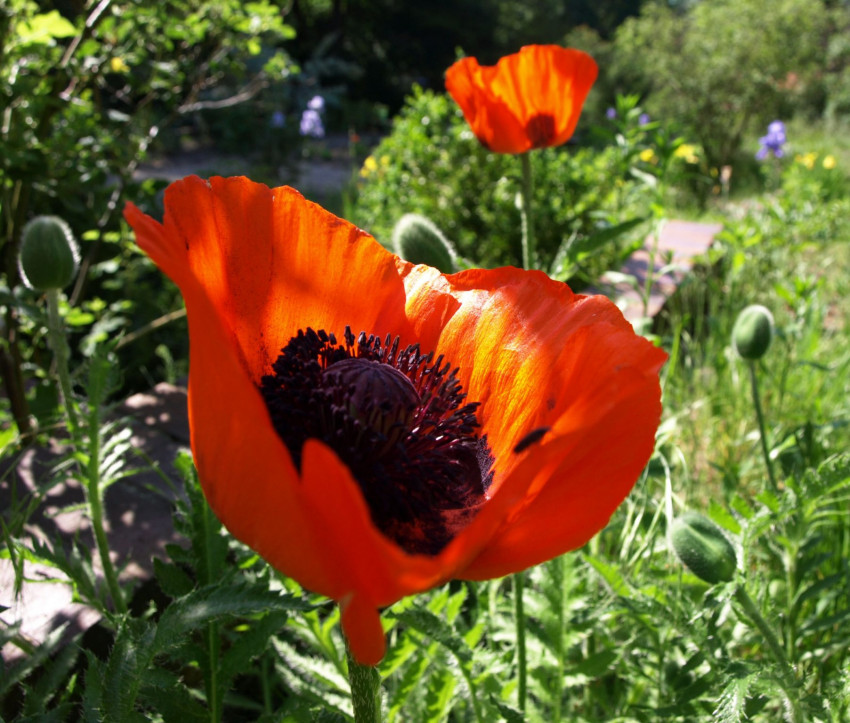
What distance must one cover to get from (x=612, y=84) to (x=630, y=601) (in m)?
A: 17.1

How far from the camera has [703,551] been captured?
1.00m

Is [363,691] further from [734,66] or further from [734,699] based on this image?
[734,66]

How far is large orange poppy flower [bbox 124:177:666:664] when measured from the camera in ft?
1.58

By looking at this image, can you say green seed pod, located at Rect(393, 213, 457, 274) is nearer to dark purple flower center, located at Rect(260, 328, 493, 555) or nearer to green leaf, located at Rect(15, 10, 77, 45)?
dark purple flower center, located at Rect(260, 328, 493, 555)

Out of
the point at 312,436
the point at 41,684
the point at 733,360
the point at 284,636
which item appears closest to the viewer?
the point at 312,436

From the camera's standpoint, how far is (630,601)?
1035 mm

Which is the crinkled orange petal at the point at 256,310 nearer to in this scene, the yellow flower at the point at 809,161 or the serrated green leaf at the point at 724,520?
the serrated green leaf at the point at 724,520

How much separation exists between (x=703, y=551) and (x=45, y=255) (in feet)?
3.63

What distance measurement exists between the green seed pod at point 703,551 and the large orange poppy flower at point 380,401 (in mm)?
385

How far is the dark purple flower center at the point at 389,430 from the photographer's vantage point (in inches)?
26.8

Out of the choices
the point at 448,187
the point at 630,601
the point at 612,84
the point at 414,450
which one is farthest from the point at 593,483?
the point at 612,84

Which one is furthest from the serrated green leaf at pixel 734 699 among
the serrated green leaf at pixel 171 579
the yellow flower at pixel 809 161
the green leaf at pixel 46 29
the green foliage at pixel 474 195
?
the yellow flower at pixel 809 161

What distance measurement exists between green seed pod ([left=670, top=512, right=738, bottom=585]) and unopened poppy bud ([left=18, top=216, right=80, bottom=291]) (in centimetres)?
105

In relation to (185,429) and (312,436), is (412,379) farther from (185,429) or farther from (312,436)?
(185,429)
